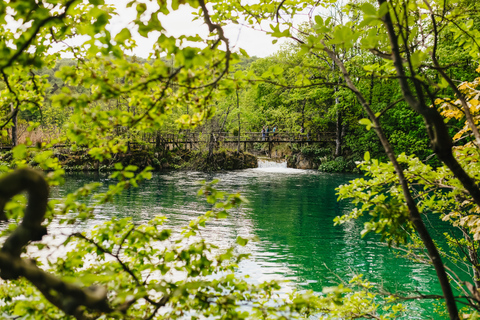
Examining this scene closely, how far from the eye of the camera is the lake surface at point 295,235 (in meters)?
7.40

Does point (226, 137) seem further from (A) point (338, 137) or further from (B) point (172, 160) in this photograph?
(A) point (338, 137)

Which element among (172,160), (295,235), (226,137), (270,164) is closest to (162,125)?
(295,235)

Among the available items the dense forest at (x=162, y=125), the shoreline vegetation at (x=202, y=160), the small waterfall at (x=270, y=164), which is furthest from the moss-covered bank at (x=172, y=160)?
the dense forest at (x=162, y=125)

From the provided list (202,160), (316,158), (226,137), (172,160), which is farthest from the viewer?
(226,137)

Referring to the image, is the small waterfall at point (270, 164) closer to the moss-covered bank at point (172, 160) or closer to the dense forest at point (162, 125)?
the moss-covered bank at point (172, 160)

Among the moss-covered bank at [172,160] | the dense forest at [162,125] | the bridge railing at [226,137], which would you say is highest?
the bridge railing at [226,137]

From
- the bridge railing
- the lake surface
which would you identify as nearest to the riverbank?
the bridge railing

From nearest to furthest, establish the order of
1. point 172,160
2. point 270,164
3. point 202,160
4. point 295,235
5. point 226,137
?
1. point 295,235
2. point 202,160
3. point 172,160
4. point 270,164
5. point 226,137

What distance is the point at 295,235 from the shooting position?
10633 millimetres

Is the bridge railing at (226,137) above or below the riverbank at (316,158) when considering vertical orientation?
above

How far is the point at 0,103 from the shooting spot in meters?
2.88

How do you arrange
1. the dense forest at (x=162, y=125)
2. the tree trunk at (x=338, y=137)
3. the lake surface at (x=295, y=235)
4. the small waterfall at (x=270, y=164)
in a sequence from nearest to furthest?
the dense forest at (x=162, y=125)
the lake surface at (x=295, y=235)
the tree trunk at (x=338, y=137)
the small waterfall at (x=270, y=164)

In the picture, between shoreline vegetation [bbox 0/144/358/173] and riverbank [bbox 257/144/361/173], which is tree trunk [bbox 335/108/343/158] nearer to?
riverbank [bbox 257/144/361/173]

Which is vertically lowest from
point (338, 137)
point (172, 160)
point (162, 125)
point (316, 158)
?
point (172, 160)
